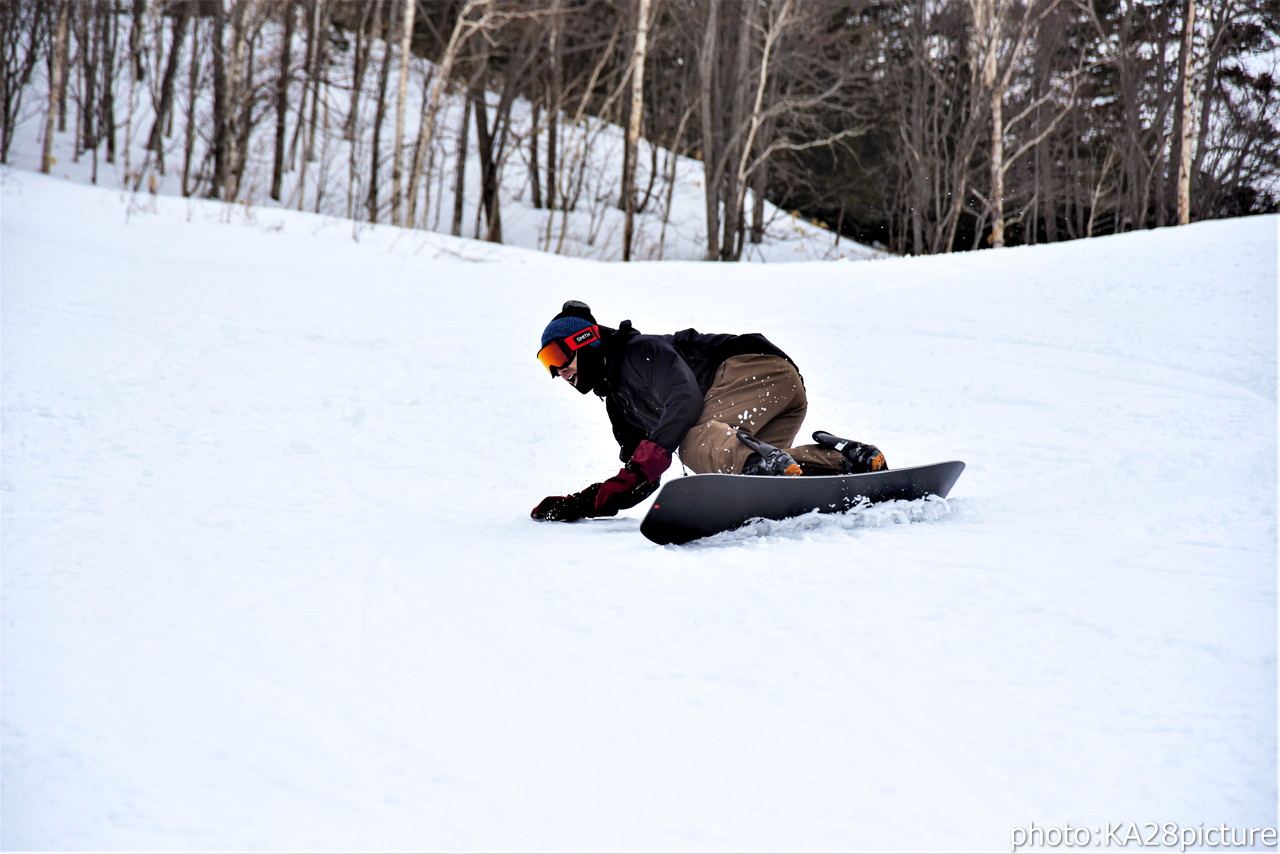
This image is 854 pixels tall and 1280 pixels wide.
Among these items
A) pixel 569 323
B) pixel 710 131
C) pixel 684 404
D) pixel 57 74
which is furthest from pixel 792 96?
pixel 684 404

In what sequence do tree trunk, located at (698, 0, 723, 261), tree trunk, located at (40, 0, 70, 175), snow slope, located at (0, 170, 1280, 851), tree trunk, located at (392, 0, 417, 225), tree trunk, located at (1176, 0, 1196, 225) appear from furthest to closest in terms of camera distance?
tree trunk, located at (40, 0, 70, 175) < tree trunk, located at (698, 0, 723, 261) < tree trunk, located at (392, 0, 417, 225) < tree trunk, located at (1176, 0, 1196, 225) < snow slope, located at (0, 170, 1280, 851)

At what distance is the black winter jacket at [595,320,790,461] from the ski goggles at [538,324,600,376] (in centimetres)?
8

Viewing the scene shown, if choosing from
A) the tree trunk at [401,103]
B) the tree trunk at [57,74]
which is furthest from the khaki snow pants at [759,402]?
the tree trunk at [57,74]

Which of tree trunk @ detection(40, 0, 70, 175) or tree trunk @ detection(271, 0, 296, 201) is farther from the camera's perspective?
tree trunk @ detection(40, 0, 70, 175)

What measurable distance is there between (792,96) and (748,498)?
55.2 feet

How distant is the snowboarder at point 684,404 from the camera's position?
2.85 metres

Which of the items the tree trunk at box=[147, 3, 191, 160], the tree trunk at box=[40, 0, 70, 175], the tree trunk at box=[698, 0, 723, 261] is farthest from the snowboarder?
the tree trunk at box=[40, 0, 70, 175]

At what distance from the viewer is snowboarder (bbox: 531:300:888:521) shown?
112 inches

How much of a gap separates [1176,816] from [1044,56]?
54.5 feet

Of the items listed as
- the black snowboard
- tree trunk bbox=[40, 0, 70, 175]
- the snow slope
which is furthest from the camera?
tree trunk bbox=[40, 0, 70, 175]

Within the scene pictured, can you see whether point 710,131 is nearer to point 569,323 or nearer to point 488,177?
point 488,177

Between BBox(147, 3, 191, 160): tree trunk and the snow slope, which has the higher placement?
BBox(147, 3, 191, 160): tree trunk

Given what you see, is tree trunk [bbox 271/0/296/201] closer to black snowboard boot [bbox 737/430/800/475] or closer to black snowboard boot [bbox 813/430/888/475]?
black snowboard boot [bbox 813/430/888/475]

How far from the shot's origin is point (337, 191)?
794 inches
